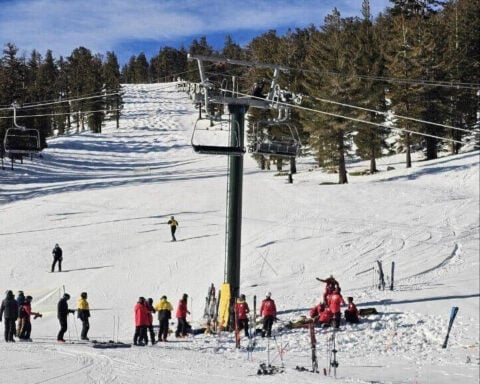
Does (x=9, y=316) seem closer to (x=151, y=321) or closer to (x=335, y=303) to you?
(x=151, y=321)

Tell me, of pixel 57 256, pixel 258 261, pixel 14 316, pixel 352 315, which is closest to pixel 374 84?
pixel 258 261

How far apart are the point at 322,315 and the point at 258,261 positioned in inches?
364

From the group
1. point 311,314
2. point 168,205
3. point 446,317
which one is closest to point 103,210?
point 168,205

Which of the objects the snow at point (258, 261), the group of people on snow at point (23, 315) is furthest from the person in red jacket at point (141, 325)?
the group of people on snow at point (23, 315)

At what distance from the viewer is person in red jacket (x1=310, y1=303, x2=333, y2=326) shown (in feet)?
53.2

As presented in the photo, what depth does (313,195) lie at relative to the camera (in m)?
37.7

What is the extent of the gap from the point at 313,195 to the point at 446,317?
2211 cm

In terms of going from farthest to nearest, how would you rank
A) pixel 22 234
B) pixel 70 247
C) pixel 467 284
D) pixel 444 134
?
pixel 444 134, pixel 22 234, pixel 70 247, pixel 467 284

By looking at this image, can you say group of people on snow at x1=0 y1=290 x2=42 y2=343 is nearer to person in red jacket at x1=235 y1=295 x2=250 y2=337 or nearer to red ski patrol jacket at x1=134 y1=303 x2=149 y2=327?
red ski patrol jacket at x1=134 y1=303 x2=149 y2=327

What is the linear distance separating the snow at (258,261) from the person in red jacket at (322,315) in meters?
0.55

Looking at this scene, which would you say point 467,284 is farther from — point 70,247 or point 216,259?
point 70,247

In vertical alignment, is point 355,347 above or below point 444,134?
below

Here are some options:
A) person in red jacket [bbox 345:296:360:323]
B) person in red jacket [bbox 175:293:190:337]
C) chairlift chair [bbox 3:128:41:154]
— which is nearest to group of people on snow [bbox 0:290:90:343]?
person in red jacket [bbox 175:293:190:337]

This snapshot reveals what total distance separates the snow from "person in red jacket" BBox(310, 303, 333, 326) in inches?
21.6
